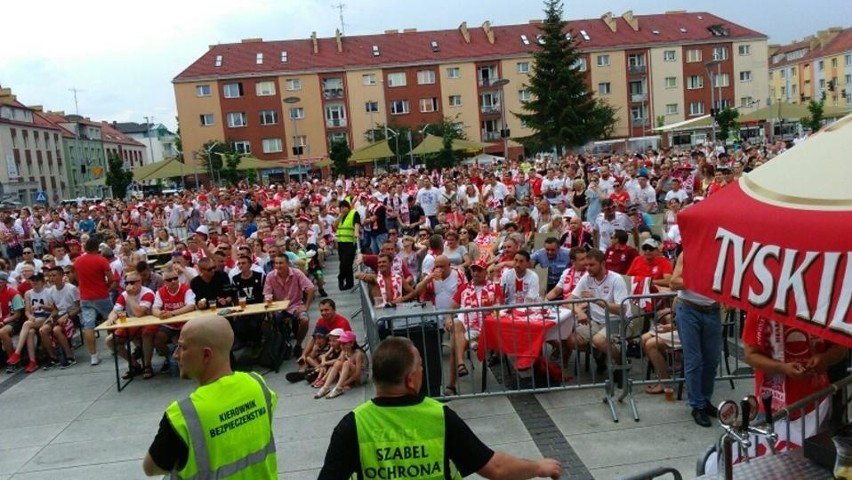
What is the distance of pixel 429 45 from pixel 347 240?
5719cm

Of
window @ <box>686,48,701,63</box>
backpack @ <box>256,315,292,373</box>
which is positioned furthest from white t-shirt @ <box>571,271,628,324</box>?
window @ <box>686,48,701,63</box>

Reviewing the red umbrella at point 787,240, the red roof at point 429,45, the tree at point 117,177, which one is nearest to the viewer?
the red umbrella at point 787,240

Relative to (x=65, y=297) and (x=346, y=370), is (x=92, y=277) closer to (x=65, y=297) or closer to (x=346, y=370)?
(x=65, y=297)

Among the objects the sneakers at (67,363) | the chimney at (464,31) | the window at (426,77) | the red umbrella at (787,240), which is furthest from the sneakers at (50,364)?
the chimney at (464,31)

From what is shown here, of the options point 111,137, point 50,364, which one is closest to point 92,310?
point 50,364

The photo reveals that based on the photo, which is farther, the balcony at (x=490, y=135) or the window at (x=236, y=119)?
the balcony at (x=490, y=135)

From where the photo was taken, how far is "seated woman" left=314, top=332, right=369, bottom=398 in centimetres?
784

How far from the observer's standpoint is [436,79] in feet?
217

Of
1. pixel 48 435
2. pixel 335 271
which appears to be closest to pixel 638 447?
pixel 48 435

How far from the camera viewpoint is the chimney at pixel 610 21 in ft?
227

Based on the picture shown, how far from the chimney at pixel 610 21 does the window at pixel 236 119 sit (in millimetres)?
38138

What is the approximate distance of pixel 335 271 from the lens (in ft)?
Result: 54.6

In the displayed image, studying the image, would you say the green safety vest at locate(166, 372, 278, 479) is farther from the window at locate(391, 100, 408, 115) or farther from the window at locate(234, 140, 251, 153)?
the window at locate(391, 100, 408, 115)

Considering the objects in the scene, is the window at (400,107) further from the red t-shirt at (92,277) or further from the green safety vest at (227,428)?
the green safety vest at (227,428)
